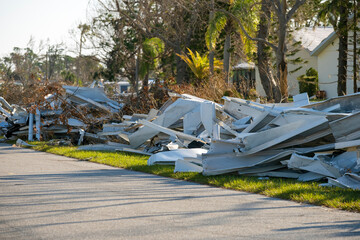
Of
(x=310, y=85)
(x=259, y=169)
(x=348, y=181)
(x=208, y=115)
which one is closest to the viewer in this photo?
(x=348, y=181)

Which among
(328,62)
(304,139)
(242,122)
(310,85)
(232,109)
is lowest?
(304,139)

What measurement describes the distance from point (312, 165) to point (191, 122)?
5.43 meters

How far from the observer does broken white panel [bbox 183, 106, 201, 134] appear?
1326 cm

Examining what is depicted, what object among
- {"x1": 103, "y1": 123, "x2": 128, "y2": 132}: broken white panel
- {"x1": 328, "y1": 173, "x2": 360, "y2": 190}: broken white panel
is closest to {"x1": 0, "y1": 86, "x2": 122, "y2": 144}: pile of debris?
{"x1": 103, "y1": 123, "x2": 128, "y2": 132}: broken white panel

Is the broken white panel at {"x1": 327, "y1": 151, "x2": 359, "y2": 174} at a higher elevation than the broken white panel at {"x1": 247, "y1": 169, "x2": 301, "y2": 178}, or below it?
higher

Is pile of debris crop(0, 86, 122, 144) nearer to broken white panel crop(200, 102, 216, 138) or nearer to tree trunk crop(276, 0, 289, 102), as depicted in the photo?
broken white panel crop(200, 102, 216, 138)

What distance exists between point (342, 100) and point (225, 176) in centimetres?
309

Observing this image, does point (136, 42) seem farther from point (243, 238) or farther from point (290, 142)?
point (243, 238)

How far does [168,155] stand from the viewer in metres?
10.8

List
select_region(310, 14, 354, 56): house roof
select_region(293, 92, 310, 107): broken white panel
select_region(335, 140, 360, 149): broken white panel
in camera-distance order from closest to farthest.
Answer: select_region(335, 140, 360, 149): broken white panel, select_region(293, 92, 310, 107): broken white panel, select_region(310, 14, 354, 56): house roof

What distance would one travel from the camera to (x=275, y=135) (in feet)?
30.4

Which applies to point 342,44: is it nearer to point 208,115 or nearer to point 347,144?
point 208,115

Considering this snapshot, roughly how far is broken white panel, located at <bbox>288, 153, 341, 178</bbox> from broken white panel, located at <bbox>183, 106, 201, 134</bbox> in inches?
192

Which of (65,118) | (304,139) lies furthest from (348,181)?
(65,118)
